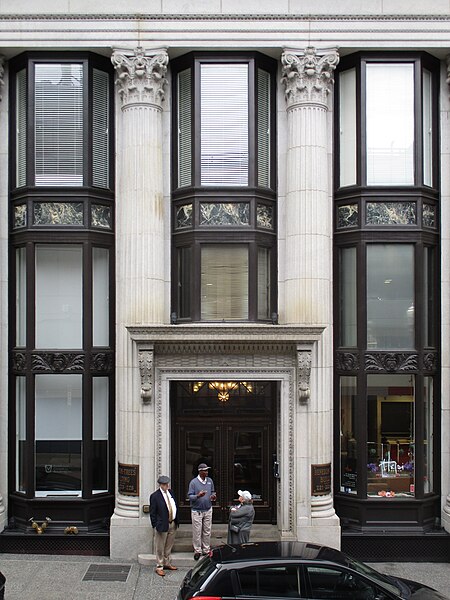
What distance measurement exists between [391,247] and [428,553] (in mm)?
6458

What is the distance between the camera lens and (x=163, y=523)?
12.0 metres

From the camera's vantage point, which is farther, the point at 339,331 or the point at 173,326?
the point at 339,331

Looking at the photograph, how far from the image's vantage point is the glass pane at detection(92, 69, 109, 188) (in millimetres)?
13664

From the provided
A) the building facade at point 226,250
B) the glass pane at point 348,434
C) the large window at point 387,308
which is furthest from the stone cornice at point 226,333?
the glass pane at point 348,434

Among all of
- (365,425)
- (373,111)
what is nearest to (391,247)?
(373,111)

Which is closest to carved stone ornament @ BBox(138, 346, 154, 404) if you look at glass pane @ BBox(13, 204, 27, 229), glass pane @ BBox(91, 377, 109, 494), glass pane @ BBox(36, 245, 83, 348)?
glass pane @ BBox(91, 377, 109, 494)

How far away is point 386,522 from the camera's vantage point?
1335 centimetres

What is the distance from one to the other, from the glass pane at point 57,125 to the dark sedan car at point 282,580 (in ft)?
28.0

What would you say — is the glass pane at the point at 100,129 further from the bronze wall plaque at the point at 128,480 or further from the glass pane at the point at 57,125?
the bronze wall plaque at the point at 128,480

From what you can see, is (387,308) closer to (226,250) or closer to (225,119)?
(226,250)

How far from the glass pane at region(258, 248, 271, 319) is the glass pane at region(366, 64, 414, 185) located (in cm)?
277

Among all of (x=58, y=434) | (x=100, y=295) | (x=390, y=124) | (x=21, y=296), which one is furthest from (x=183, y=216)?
(x=58, y=434)

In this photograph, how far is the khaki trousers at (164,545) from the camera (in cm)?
1220

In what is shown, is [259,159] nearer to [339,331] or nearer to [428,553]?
[339,331]
